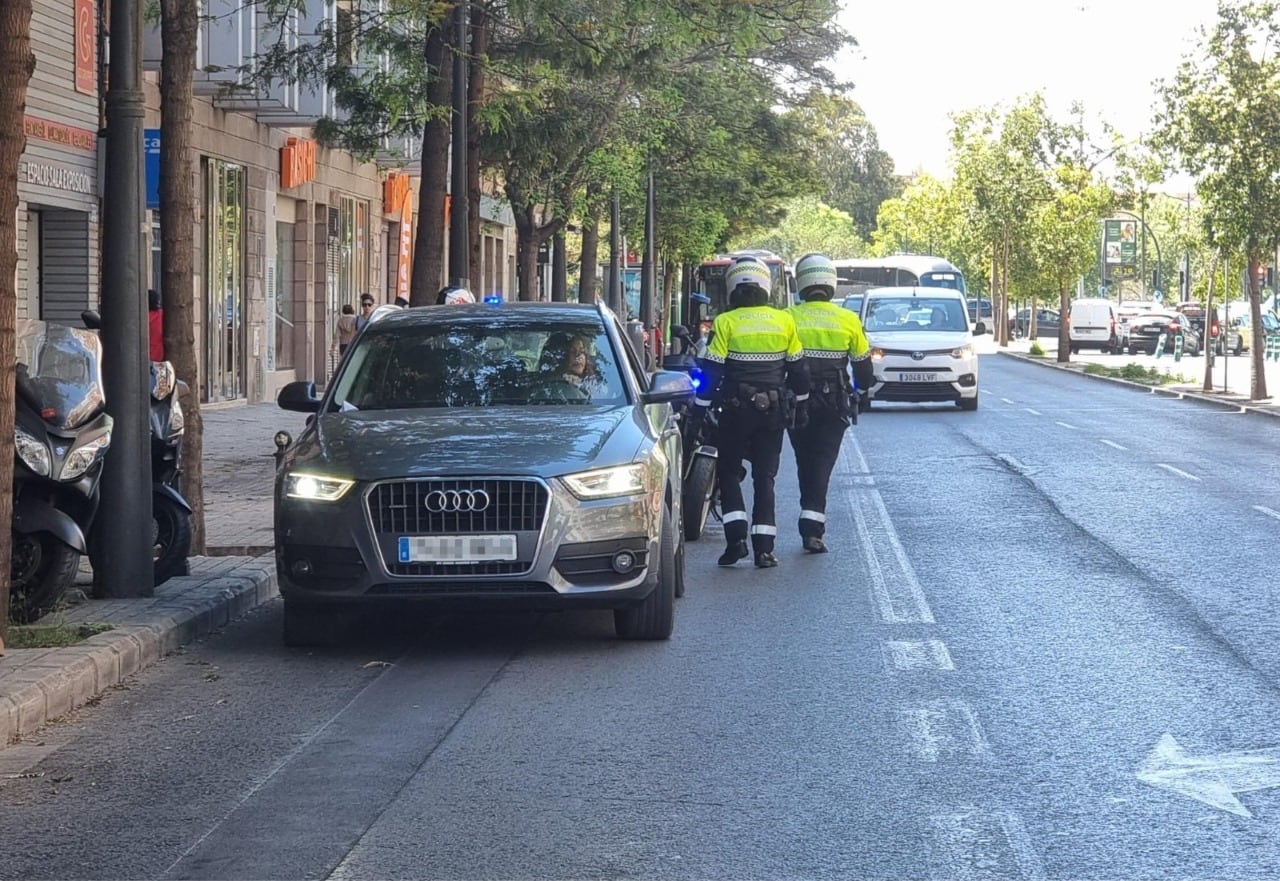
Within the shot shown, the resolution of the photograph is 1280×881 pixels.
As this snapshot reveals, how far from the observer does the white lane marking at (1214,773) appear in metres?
6.37

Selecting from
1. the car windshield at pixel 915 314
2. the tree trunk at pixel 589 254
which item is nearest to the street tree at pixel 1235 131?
the car windshield at pixel 915 314

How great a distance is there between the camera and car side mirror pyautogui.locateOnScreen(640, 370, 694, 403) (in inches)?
400

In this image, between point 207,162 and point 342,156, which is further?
point 342,156

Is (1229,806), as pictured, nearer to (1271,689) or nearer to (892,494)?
(1271,689)

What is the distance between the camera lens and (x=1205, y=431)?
2731 cm

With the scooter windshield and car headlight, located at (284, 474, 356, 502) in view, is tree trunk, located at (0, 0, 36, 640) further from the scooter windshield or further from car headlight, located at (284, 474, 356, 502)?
car headlight, located at (284, 474, 356, 502)

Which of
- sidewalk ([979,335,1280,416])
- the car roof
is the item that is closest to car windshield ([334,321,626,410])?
the car roof

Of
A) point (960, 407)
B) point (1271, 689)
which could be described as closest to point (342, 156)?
point (960, 407)

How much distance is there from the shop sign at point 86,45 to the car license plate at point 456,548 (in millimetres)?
16335

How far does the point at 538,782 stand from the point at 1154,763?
210 centimetres

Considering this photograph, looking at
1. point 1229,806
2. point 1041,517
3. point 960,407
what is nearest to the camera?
point 1229,806

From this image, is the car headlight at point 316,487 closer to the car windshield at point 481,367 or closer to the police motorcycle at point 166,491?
the car windshield at point 481,367

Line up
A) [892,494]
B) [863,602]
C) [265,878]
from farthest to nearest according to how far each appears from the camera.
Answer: [892,494] → [863,602] → [265,878]

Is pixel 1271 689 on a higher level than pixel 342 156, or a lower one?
lower
